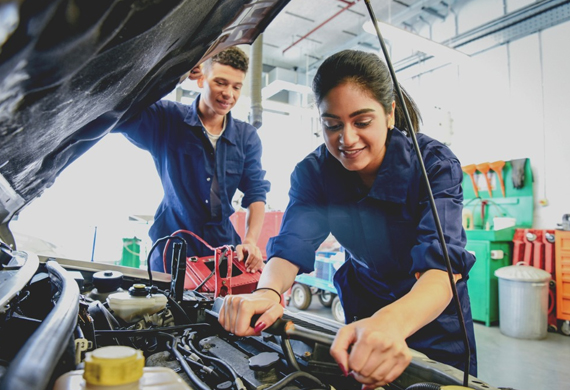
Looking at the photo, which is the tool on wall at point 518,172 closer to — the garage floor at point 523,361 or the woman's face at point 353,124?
the garage floor at point 523,361

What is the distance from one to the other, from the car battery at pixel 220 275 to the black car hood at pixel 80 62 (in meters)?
0.59

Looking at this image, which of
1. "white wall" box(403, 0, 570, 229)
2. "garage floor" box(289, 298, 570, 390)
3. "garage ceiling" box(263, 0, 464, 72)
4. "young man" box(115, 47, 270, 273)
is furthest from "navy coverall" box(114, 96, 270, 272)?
"white wall" box(403, 0, 570, 229)

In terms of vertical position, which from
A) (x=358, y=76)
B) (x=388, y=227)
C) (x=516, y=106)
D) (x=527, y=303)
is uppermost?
(x=516, y=106)

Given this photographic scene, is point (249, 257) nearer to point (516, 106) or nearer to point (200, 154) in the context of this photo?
point (200, 154)

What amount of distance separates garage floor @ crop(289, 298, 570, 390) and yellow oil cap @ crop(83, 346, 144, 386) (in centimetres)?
275

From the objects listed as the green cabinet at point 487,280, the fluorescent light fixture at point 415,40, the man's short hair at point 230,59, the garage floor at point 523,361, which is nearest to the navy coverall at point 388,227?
the man's short hair at point 230,59

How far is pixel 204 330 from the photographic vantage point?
3.11 ft

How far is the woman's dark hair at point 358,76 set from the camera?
95cm

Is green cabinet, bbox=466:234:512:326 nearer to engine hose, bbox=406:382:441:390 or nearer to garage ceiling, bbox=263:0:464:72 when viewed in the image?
garage ceiling, bbox=263:0:464:72

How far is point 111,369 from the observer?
38 cm

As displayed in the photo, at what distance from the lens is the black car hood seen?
455 mm

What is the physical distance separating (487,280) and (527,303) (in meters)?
0.48

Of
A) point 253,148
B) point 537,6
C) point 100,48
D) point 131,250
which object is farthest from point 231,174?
point 537,6

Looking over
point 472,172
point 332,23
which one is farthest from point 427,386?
point 332,23
